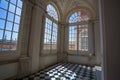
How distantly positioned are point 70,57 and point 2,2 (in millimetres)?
5449

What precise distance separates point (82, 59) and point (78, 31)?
91.5 inches

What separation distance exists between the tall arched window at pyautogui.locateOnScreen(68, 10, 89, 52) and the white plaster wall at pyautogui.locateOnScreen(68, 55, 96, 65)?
595 mm

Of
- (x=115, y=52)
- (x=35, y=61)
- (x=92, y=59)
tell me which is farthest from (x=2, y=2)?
(x=92, y=59)

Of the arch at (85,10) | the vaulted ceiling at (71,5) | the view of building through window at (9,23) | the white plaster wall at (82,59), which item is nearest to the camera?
the view of building through window at (9,23)

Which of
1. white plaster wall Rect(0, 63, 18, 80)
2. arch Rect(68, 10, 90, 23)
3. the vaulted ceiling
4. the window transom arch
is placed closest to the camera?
white plaster wall Rect(0, 63, 18, 80)

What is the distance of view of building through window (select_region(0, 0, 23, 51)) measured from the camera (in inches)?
97.6

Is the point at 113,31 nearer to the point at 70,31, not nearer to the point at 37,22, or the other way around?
the point at 37,22

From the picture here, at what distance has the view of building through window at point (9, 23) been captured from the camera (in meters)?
2.48

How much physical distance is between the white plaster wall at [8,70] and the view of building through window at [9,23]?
59cm

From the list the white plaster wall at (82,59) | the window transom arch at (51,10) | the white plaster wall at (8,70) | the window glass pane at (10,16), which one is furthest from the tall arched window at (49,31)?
the window glass pane at (10,16)

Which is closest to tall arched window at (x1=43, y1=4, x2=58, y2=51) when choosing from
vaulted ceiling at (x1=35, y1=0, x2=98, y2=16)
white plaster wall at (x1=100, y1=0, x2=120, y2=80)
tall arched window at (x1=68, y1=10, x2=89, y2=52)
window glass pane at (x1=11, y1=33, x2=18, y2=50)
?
vaulted ceiling at (x1=35, y1=0, x2=98, y2=16)

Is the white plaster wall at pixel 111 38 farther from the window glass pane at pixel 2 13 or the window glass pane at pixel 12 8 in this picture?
the window glass pane at pixel 12 8

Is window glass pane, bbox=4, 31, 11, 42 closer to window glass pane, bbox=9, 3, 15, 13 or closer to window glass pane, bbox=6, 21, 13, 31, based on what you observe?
window glass pane, bbox=6, 21, 13, 31

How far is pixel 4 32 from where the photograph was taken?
253cm
